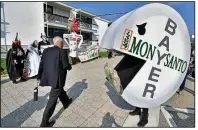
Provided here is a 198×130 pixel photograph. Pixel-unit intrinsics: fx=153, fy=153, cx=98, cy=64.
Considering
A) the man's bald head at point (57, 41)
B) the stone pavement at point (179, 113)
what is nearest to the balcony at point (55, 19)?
the man's bald head at point (57, 41)

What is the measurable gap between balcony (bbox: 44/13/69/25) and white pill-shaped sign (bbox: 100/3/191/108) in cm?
1936

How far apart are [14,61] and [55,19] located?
683 inches

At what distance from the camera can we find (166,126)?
10.0ft

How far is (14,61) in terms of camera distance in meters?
5.46

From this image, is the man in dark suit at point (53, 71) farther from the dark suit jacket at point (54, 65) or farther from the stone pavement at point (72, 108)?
the stone pavement at point (72, 108)

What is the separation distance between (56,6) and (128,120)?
22.3 meters

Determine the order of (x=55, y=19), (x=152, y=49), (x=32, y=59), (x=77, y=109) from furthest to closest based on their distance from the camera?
(x=55, y=19) < (x=32, y=59) < (x=77, y=109) < (x=152, y=49)

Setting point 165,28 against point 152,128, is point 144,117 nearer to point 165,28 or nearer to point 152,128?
point 152,128

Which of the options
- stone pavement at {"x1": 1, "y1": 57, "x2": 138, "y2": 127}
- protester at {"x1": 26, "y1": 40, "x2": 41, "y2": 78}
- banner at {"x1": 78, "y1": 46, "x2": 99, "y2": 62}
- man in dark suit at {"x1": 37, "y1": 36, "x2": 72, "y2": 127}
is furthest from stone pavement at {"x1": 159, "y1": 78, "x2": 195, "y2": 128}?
banner at {"x1": 78, "y1": 46, "x2": 99, "y2": 62}

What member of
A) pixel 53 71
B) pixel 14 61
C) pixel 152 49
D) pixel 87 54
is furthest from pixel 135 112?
pixel 87 54

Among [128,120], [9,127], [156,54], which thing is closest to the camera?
[156,54]

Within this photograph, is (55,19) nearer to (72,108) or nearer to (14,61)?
(14,61)

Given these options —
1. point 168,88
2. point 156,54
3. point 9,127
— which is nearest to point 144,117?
point 168,88

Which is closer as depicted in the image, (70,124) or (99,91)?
(70,124)
